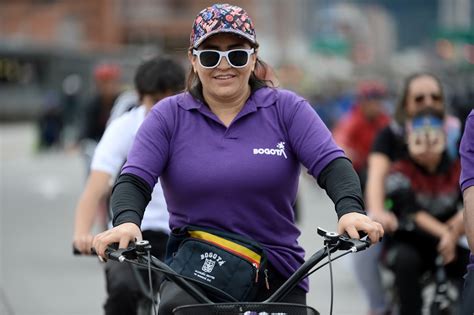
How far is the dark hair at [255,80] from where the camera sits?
16.1 feet

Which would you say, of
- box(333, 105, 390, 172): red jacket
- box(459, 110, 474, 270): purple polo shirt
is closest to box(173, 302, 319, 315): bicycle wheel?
box(459, 110, 474, 270): purple polo shirt

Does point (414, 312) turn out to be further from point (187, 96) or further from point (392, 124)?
point (187, 96)

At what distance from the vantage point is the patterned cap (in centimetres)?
462

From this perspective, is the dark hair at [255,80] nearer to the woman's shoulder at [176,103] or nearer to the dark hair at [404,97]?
the woman's shoulder at [176,103]

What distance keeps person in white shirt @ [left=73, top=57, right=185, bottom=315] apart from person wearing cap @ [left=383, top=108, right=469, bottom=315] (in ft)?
4.76

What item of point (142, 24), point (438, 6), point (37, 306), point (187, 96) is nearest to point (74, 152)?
point (37, 306)

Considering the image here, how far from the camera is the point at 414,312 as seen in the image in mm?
7160

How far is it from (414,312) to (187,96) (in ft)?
9.17

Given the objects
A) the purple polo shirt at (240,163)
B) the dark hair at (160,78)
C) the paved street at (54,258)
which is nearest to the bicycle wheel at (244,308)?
the purple polo shirt at (240,163)

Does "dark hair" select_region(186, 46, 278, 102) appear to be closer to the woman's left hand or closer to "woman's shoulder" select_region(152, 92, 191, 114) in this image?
"woman's shoulder" select_region(152, 92, 191, 114)

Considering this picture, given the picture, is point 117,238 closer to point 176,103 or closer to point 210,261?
point 210,261

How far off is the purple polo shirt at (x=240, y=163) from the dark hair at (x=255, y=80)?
11 centimetres

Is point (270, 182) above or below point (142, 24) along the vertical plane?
above

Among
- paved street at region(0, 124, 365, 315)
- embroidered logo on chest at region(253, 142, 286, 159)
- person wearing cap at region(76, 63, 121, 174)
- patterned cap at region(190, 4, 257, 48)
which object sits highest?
patterned cap at region(190, 4, 257, 48)
